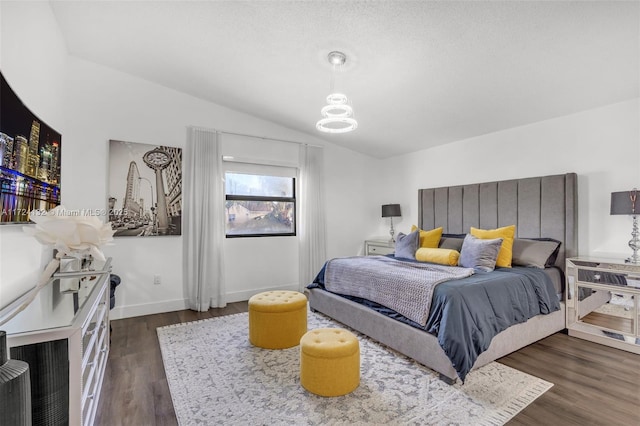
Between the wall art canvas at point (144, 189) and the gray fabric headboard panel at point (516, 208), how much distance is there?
12.1ft

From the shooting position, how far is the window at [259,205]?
4567mm

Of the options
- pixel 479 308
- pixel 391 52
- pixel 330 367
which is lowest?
pixel 330 367

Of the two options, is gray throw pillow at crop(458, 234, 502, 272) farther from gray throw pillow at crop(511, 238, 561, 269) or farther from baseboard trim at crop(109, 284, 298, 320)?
baseboard trim at crop(109, 284, 298, 320)

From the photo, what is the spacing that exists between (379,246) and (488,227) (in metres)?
1.76

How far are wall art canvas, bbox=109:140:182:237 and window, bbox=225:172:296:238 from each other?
75cm

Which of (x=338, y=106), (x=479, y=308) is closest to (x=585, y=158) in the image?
(x=479, y=308)

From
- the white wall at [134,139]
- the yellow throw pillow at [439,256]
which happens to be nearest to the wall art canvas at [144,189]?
the white wall at [134,139]

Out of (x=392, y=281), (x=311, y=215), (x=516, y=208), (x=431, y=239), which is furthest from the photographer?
(x=311, y=215)

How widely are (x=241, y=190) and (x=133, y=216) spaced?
145 cm

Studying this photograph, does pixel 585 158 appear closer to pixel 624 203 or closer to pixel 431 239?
pixel 624 203

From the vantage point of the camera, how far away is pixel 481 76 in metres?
2.91

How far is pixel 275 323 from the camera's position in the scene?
282cm

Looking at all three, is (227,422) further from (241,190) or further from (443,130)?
(443,130)

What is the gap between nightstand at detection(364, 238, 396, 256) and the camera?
500cm
